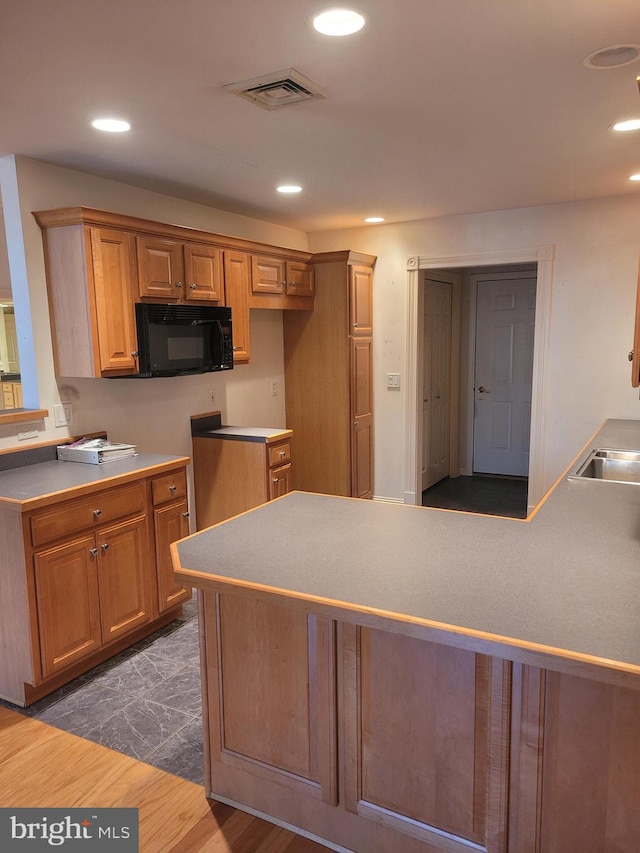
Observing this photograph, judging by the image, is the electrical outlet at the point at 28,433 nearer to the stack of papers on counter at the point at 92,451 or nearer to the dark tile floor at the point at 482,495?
the stack of papers on counter at the point at 92,451

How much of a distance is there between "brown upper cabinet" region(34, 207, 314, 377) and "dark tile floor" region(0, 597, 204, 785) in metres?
1.41

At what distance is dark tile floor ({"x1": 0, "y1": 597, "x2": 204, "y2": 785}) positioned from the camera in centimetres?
227

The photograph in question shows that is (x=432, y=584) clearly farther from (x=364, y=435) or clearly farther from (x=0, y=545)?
(x=364, y=435)

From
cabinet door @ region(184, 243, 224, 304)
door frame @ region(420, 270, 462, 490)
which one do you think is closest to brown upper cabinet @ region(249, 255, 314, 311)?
cabinet door @ region(184, 243, 224, 304)

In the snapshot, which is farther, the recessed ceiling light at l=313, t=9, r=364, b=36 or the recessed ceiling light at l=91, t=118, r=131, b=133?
the recessed ceiling light at l=91, t=118, r=131, b=133

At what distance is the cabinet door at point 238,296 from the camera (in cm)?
390

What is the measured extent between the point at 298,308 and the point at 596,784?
3.82 metres

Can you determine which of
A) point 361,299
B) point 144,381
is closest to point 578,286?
point 361,299

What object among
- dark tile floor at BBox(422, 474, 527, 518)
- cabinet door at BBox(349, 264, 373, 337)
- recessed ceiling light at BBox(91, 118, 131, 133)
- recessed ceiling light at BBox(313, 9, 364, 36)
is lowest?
dark tile floor at BBox(422, 474, 527, 518)

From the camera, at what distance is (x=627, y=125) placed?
2.64 metres

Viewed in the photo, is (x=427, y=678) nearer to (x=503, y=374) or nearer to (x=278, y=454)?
(x=278, y=454)

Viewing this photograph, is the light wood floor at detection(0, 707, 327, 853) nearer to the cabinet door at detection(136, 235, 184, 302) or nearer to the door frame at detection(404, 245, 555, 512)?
the cabinet door at detection(136, 235, 184, 302)

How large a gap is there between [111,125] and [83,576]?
1906mm

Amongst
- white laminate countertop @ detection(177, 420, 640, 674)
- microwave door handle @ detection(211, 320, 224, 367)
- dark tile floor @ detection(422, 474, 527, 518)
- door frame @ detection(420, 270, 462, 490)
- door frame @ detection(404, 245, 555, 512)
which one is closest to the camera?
white laminate countertop @ detection(177, 420, 640, 674)
